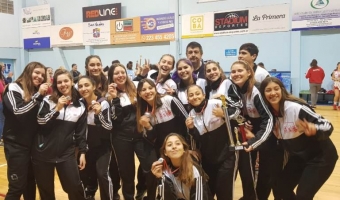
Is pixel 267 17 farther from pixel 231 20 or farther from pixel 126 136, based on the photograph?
pixel 126 136

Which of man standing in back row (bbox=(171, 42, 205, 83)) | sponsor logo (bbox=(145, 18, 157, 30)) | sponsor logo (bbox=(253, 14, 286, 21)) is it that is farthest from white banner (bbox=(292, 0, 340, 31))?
man standing in back row (bbox=(171, 42, 205, 83))

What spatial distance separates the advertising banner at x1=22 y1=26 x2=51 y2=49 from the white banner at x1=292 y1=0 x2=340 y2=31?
38.8 ft

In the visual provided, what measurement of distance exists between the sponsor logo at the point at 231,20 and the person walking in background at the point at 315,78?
291cm

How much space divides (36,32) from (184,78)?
15.9m

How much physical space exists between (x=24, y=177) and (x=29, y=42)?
641 inches

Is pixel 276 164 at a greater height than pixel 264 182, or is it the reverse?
pixel 276 164

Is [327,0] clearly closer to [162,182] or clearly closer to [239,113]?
[239,113]

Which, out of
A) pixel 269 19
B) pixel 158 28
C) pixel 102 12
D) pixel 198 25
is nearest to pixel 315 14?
pixel 269 19

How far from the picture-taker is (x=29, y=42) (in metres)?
17.6

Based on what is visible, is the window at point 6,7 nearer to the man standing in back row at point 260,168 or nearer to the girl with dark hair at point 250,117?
the man standing in back row at point 260,168

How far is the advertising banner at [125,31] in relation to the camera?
14.4 meters

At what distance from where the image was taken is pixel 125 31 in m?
14.7

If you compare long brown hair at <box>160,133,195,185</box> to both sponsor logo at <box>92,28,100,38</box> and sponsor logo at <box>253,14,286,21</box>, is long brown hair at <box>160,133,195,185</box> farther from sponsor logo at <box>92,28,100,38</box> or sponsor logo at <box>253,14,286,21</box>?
sponsor logo at <box>92,28,100,38</box>

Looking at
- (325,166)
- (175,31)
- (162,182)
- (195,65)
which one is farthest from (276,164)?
(175,31)
